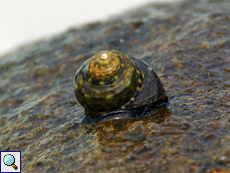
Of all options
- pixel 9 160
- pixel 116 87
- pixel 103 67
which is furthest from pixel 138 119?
pixel 9 160

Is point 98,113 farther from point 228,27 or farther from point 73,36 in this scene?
point 73,36

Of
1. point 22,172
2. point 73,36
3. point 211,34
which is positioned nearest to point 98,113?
point 22,172

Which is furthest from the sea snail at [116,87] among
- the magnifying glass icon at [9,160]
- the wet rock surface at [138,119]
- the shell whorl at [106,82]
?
the magnifying glass icon at [9,160]

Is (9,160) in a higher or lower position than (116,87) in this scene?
lower

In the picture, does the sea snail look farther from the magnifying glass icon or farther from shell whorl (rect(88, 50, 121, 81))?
the magnifying glass icon

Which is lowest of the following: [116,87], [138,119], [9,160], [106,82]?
[9,160]

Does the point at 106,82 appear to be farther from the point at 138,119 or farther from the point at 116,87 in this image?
the point at 138,119

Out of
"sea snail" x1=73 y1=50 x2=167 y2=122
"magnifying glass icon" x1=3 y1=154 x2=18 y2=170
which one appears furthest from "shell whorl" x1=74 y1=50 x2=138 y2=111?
"magnifying glass icon" x1=3 y1=154 x2=18 y2=170
